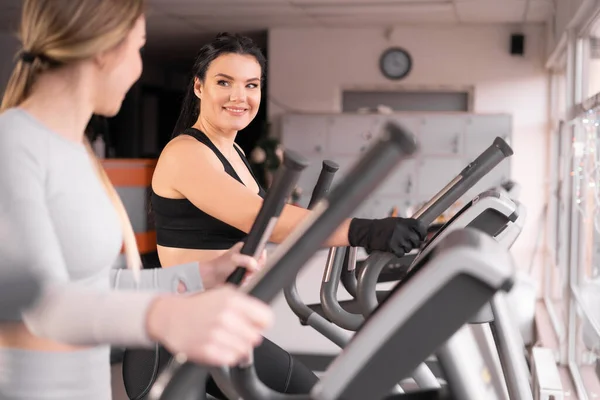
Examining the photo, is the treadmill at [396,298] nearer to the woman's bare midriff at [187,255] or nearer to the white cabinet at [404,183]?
the woman's bare midriff at [187,255]

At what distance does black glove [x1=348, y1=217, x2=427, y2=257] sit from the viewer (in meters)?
1.39

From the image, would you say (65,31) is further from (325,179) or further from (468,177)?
(468,177)

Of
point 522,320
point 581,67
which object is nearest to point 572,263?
point 522,320

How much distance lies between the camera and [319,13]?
23.1ft

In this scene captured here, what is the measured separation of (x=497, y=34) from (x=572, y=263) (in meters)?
3.49

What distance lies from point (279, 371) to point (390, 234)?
0.49m

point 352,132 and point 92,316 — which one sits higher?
point 352,132

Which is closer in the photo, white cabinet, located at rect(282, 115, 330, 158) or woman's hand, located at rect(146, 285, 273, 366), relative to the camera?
woman's hand, located at rect(146, 285, 273, 366)

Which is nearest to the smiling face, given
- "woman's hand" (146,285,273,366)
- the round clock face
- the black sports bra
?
the black sports bra

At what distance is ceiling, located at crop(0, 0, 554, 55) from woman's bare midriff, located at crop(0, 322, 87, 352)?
561cm

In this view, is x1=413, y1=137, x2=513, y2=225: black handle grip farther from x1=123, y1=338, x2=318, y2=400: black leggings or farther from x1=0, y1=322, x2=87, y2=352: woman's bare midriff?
x1=0, y1=322, x2=87, y2=352: woman's bare midriff

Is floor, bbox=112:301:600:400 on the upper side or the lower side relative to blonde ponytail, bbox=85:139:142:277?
lower

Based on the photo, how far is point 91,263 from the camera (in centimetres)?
95

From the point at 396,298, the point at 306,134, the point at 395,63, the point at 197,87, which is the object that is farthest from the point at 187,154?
the point at 395,63
